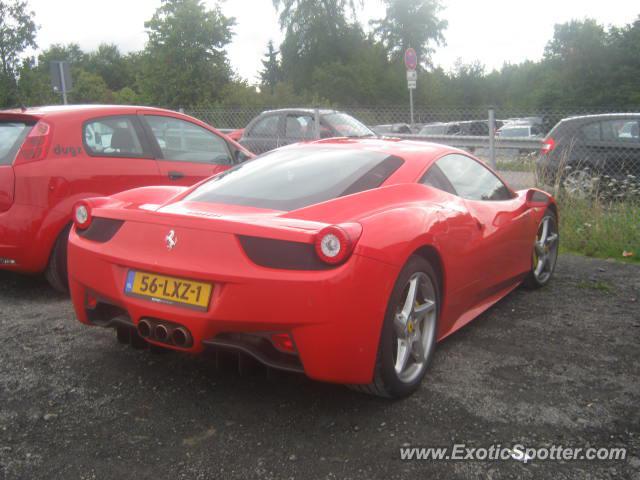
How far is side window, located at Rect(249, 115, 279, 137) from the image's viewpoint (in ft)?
42.0

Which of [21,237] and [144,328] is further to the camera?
[21,237]

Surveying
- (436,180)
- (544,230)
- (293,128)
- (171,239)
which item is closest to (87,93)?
(293,128)

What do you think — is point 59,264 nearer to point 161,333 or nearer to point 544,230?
point 161,333

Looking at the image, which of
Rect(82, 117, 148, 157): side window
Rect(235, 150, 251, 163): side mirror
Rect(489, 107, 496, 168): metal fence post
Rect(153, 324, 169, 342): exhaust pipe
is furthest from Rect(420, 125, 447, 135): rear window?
Rect(153, 324, 169, 342): exhaust pipe

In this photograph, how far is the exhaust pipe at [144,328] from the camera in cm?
298

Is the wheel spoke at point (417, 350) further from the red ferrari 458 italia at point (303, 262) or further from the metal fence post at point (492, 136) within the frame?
the metal fence post at point (492, 136)

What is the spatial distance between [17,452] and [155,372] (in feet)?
2.98

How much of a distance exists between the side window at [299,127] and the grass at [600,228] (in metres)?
5.30

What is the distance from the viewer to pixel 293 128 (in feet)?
41.1

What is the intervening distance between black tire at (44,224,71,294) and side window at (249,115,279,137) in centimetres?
801

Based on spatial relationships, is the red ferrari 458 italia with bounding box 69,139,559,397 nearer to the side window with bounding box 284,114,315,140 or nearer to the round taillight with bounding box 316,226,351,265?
the round taillight with bounding box 316,226,351,265

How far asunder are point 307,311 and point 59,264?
9.71 feet

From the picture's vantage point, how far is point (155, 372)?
3529mm

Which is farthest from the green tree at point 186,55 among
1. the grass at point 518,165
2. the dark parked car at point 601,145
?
the dark parked car at point 601,145
